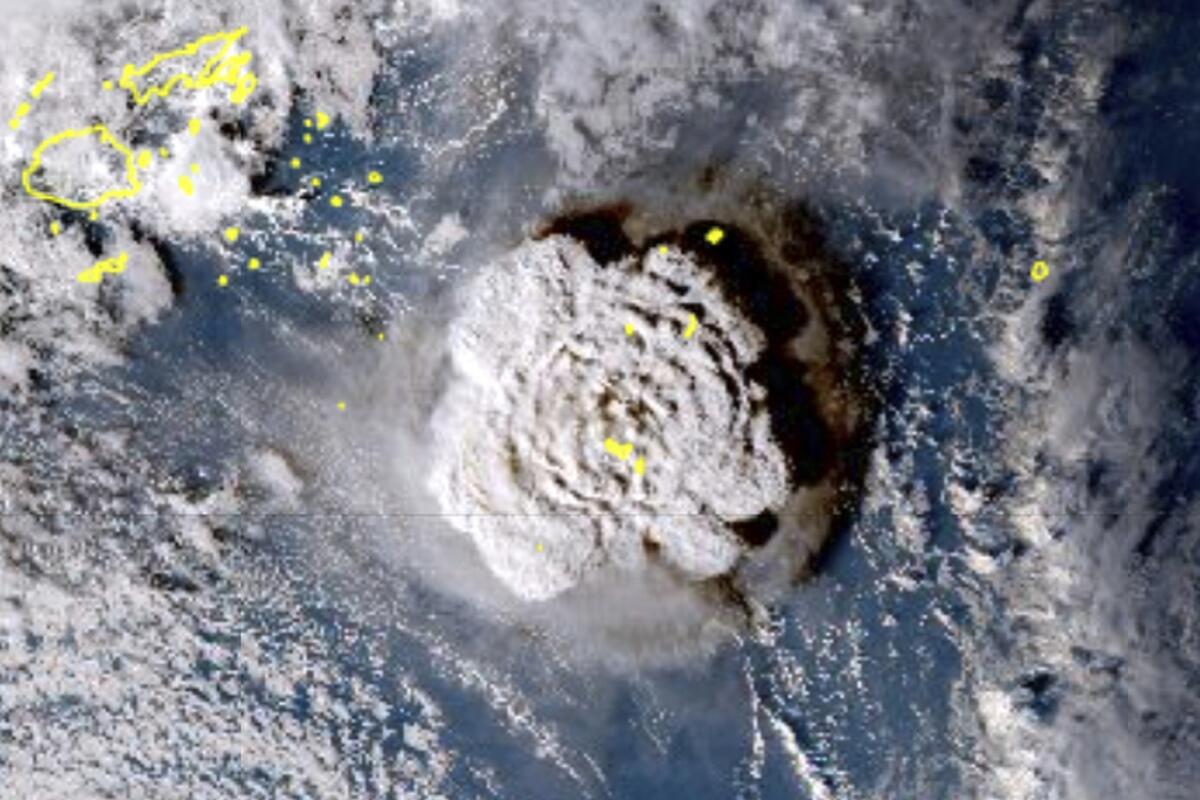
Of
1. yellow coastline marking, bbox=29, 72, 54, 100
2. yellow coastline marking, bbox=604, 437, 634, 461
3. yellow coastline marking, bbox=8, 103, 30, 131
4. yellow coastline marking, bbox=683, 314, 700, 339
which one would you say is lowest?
yellow coastline marking, bbox=8, 103, 30, 131

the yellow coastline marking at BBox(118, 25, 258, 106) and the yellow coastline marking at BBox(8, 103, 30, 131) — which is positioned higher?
the yellow coastline marking at BBox(118, 25, 258, 106)

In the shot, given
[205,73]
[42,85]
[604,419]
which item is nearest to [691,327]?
[604,419]

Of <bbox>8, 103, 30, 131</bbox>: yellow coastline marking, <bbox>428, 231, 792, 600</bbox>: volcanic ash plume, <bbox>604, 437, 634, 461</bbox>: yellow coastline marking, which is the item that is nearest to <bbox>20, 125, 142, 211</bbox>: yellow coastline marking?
<bbox>8, 103, 30, 131</bbox>: yellow coastline marking

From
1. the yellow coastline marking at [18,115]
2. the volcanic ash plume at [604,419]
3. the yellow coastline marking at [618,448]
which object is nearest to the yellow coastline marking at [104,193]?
the yellow coastline marking at [18,115]

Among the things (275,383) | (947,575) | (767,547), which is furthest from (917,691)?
(275,383)

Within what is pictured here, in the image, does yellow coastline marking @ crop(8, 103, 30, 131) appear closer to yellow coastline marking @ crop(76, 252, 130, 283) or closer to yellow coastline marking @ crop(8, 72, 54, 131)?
yellow coastline marking @ crop(8, 72, 54, 131)

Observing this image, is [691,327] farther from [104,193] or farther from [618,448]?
[104,193]

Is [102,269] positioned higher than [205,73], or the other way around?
[205,73]
